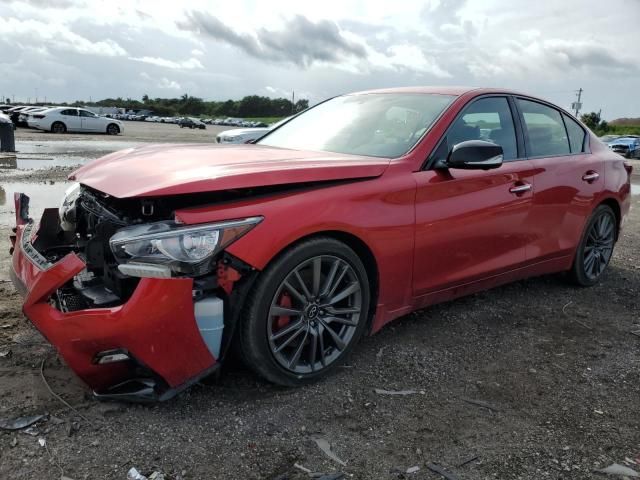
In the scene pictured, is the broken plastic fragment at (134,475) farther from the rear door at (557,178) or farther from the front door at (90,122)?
the front door at (90,122)

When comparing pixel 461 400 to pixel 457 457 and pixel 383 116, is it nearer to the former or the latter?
A: pixel 457 457

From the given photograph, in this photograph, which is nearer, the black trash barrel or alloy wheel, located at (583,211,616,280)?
alloy wheel, located at (583,211,616,280)

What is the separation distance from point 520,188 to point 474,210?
0.57 metres

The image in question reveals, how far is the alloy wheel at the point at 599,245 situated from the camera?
498 cm

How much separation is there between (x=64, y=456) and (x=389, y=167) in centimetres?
214

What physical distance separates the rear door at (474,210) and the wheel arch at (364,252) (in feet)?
0.99

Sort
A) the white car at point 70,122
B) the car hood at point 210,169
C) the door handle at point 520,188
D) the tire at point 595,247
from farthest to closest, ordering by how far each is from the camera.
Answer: the white car at point 70,122, the tire at point 595,247, the door handle at point 520,188, the car hood at point 210,169

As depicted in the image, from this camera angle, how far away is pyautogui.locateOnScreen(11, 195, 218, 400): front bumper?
2391 millimetres

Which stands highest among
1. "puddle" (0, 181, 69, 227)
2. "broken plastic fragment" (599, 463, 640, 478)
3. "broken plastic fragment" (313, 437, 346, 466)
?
"puddle" (0, 181, 69, 227)

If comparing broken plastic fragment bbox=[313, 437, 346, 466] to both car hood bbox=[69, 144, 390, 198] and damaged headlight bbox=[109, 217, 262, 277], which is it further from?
car hood bbox=[69, 144, 390, 198]

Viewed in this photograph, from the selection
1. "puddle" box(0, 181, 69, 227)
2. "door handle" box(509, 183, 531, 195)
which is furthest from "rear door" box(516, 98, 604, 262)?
"puddle" box(0, 181, 69, 227)

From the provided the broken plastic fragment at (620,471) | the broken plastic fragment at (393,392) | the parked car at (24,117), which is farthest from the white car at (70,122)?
the broken plastic fragment at (620,471)

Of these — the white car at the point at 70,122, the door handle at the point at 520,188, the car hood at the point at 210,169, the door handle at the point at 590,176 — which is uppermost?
the white car at the point at 70,122

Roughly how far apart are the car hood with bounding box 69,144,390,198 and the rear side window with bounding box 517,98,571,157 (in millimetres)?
1616
